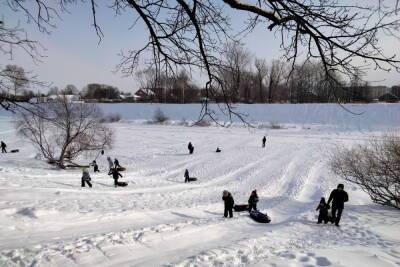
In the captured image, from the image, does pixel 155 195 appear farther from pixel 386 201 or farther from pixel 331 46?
pixel 331 46

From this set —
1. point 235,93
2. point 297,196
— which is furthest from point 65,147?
point 235,93

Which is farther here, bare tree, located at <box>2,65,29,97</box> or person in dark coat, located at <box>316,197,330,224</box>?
person in dark coat, located at <box>316,197,330,224</box>

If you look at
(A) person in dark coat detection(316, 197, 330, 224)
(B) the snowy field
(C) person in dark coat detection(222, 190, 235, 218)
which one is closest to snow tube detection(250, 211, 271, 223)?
(B) the snowy field

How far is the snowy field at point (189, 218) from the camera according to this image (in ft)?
26.2

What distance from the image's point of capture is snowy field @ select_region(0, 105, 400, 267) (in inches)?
314

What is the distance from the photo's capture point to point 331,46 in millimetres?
4633

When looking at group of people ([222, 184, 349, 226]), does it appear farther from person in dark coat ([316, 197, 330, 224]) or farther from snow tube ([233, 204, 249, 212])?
snow tube ([233, 204, 249, 212])

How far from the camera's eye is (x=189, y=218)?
12820mm

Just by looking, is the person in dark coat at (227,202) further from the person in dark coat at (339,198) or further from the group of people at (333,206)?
the person in dark coat at (339,198)

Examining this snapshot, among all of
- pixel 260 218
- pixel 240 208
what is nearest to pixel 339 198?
pixel 260 218

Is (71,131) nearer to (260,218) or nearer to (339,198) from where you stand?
(260,218)

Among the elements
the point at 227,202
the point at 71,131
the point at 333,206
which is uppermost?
the point at 71,131

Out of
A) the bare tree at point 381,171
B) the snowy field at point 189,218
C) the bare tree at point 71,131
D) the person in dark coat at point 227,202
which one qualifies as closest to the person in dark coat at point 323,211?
the snowy field at point 189,218

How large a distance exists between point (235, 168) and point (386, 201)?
1189cm
